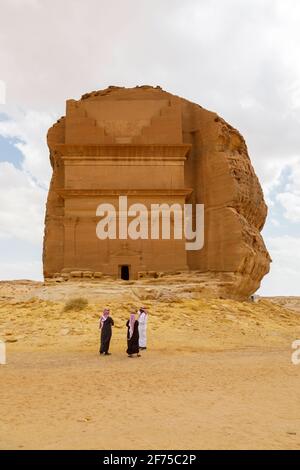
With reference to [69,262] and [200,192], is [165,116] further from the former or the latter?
[69,262]

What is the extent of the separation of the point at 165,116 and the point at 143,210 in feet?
16.1

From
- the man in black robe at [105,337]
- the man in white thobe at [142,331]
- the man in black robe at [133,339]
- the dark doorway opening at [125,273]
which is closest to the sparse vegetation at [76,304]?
the man in white thobe at [142,331]

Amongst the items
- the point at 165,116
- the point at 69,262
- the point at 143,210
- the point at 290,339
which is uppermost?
the point at 165,116

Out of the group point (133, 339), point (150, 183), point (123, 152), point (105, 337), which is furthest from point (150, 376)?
point (123, 152)

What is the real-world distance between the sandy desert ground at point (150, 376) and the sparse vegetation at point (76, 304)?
0.30 meters

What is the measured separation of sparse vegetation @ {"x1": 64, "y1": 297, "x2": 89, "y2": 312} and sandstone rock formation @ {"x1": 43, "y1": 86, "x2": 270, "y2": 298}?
3880 mm

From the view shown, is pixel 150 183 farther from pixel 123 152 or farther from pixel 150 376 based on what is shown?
pixel 150 376

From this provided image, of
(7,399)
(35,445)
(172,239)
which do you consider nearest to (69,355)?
(7,399)

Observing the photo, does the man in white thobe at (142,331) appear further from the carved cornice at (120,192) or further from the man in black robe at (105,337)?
the carved cornice at (120,192)

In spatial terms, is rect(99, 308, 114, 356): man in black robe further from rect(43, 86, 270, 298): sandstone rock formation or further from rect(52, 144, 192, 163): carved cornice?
rect(52, 144, 192, 163): carved cornice

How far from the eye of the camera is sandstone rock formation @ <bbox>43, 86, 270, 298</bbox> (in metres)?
22.7

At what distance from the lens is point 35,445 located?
224 inches
